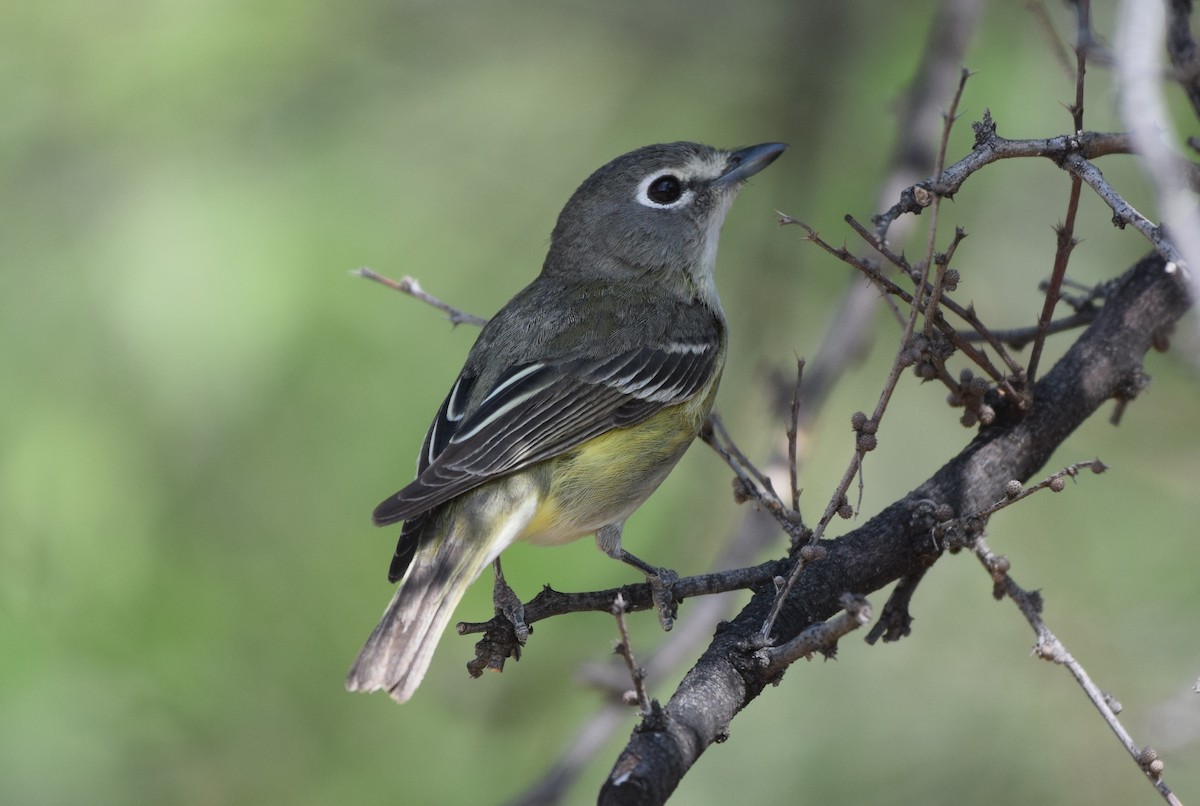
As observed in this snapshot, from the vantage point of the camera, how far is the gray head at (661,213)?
15.4ft

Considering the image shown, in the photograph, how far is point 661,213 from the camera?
4.73 m

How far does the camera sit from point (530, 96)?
6.02 m

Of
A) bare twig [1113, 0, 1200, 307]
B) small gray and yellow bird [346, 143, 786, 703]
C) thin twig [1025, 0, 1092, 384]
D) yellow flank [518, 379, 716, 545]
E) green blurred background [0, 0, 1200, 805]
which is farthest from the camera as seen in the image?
green blurred background [0, 0, 1200, 805]

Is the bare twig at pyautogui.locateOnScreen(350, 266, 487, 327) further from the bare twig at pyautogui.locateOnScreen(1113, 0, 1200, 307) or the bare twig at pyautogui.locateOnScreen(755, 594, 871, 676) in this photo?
the bare twig at pyautogui.locateOnScreen(1113, 0, 1200, 307)

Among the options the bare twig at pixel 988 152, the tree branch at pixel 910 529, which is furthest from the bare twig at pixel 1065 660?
the bare twig at pixel 988 152

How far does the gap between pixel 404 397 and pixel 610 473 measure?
1.31m

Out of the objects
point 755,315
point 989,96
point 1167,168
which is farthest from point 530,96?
point 1167,168

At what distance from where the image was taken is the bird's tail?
298cm

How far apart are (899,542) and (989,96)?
3020mm

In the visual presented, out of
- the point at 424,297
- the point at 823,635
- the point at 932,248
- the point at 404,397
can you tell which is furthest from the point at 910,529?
the point at 404,397

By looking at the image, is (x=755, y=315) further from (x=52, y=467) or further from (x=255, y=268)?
(x=52, y=467)

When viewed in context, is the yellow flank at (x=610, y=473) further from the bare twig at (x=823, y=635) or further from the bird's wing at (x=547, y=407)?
the bare twig at (x=823, y=635)

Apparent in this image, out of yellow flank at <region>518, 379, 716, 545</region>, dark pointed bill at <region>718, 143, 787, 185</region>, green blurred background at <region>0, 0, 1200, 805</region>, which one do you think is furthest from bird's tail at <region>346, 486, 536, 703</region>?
dark pointed bill at <region>718, 143, 787, 185</region>

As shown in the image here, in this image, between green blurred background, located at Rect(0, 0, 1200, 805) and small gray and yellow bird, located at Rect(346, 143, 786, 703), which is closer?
small gray and yellow bird, located at Rect(346, 143, 786, 703)
